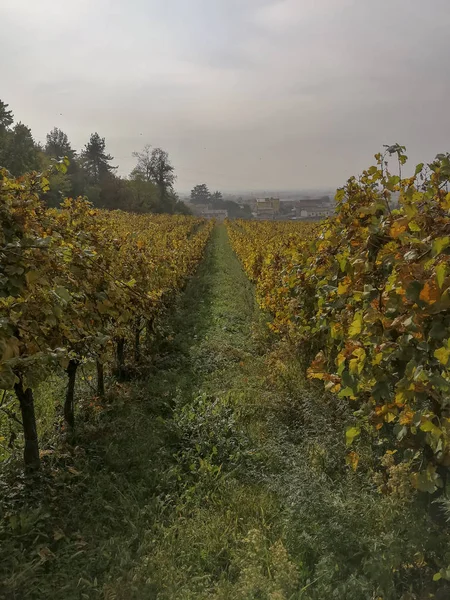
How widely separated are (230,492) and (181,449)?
37.4 inches

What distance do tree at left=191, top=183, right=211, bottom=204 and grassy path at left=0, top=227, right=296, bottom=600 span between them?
154 metres

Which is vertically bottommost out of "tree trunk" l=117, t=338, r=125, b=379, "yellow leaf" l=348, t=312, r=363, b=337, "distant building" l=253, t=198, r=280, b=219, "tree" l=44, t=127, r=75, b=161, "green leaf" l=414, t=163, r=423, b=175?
"tree trunk" l=117, t=338, r=125, b=379

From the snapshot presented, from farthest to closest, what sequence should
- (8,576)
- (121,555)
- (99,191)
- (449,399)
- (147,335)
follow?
(99,191)
(147,335)
(121,555)
(8,576)
(449,399)

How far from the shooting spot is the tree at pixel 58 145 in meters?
62.5

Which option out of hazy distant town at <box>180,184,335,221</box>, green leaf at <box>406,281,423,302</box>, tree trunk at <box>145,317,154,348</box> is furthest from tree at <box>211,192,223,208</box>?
green leaf at <box>406,281,423,302</box>

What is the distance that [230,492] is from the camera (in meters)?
3.71

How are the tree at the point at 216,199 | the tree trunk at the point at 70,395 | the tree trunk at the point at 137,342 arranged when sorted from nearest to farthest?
the tree trunk at the point at 70,395 < the tree trunk at the point at 137,342 < the tree at the point at 216,199

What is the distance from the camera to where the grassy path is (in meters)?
2.81

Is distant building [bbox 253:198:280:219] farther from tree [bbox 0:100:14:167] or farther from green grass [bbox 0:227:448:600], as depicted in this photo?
green grass [bbox 0:227:448:600]

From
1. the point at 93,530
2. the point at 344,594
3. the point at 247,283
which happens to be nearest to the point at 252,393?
the point at 93,530

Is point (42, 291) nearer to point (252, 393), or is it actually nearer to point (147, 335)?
point (252, 393)

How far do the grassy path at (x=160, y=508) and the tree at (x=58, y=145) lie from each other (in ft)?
209

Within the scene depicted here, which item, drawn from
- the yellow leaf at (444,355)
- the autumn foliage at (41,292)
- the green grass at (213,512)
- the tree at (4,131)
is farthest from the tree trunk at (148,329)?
the tree at (4,131)

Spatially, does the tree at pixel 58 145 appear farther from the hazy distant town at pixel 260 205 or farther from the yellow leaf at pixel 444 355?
the yellow leaf at pixel 444 355
